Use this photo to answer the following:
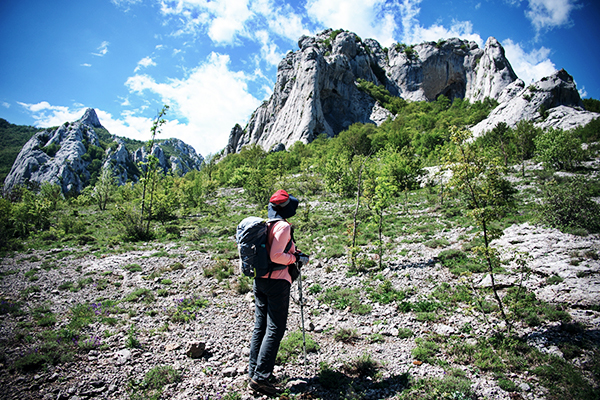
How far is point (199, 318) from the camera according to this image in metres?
7.05

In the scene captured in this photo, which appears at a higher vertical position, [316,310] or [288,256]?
[288,256]

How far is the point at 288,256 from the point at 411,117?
89.7 m

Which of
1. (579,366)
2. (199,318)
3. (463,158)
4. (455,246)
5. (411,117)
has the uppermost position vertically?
(411,117)

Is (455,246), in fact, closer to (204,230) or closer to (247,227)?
(247,227)

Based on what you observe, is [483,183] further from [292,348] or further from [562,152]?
[562,152]

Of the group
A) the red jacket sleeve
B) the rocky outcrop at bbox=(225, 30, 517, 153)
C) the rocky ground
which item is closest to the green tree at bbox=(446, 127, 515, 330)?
the rocky ground

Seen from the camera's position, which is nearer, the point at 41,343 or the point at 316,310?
the point at 41,343

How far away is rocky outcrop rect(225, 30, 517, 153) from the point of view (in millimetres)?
91125

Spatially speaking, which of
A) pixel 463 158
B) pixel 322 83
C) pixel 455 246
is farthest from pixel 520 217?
pixel 322 83

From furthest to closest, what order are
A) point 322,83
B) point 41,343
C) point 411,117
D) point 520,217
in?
point 322,83, point 411,117, point 520,217, point 41,343

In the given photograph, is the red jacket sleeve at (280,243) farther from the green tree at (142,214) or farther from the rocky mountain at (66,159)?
the rocky mountain at (66,159)

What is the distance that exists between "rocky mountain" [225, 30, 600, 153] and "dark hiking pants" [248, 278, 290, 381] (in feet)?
224

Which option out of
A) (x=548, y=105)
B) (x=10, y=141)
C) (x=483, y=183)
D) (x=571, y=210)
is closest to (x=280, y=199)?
(x=483, y=183)

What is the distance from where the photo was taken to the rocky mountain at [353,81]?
295 feet
